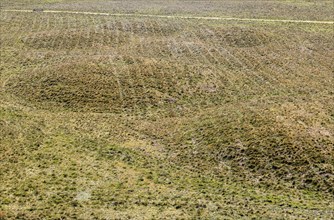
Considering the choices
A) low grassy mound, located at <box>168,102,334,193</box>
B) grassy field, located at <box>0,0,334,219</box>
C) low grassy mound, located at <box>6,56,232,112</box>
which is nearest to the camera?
grassy field, located at <box>0,0,334,219</box>

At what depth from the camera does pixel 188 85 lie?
40.7m

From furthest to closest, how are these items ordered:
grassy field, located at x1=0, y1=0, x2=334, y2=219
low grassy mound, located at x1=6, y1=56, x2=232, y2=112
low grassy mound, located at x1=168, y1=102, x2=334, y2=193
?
low grassy mound, located at x1=6, y1=56, x2=232, y2=112 < low grassy mound, located at x1=168, y1=102, x2=334, y2=193 < grassy field, located at x1=0, y1=0, x2=334, y2=219

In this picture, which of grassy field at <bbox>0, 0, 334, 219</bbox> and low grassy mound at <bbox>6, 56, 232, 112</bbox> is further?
low grassy mound at <bbox>6, 56, 232, 112</bbox>

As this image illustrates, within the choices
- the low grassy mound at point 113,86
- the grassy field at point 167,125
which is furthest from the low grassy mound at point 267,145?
the low grassy mound at point 113,86

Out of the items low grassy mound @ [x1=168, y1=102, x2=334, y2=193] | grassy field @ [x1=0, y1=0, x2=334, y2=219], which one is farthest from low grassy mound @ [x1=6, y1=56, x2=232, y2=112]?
low grassy mound @ [x1=168, y1=102, x2=334, y2=193]

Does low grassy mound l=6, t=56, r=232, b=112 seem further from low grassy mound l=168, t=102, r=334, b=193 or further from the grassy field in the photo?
low grassy mound l=168, t=102, r=334, b=193

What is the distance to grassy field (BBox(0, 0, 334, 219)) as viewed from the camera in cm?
2500

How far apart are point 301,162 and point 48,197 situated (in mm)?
17007

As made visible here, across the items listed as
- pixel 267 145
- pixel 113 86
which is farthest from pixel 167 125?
pixel 113 86

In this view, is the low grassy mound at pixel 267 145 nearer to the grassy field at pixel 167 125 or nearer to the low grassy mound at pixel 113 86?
the grassy field at pixel 167 125

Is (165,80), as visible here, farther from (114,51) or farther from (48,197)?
(48,197)

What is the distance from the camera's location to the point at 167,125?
33.8 m

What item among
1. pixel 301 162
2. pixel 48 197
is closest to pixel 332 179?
pixel 301 162

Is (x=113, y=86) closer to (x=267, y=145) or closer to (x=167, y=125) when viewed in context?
(x=167, y=125)
